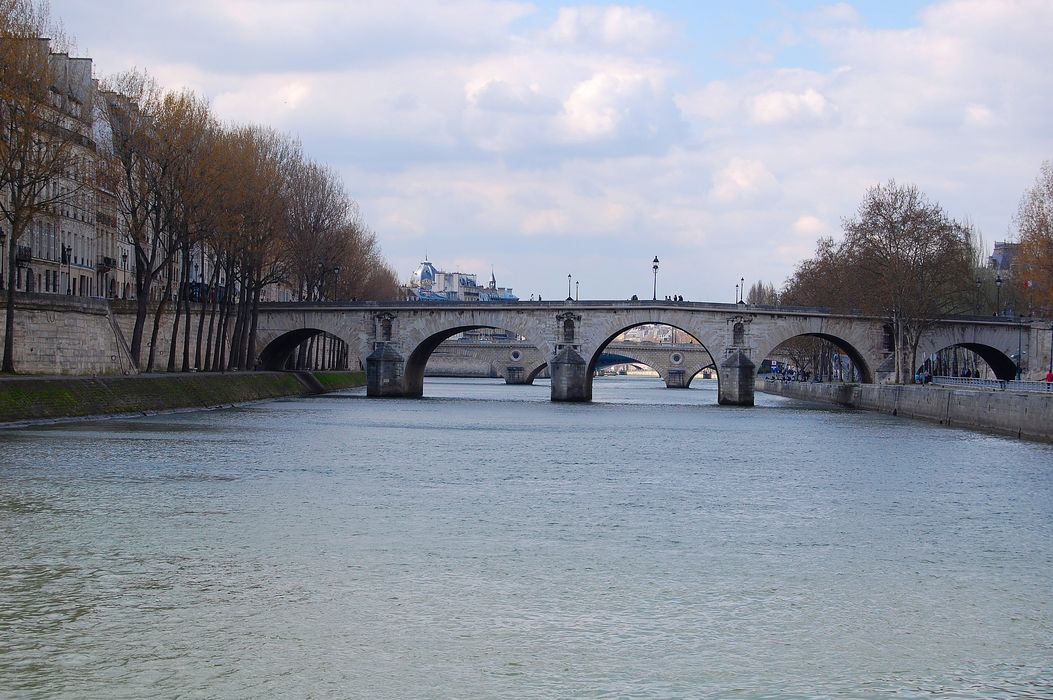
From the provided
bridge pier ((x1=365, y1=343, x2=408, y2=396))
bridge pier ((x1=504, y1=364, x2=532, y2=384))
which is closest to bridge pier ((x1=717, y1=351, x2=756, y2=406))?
bridge pier ((x1=365, y1=343, x2=408, y2=396))

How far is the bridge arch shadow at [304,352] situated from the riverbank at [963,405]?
3366 cm

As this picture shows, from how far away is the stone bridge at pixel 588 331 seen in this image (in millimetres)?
90438

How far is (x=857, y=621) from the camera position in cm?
1848

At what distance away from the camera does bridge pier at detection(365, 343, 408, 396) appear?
92250mm

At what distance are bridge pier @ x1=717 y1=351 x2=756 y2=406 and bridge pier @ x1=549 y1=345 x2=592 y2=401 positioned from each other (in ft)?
28.2

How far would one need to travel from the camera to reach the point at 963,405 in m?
63.7

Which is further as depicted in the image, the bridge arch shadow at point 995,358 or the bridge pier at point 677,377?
the bridge pier at point 677,377

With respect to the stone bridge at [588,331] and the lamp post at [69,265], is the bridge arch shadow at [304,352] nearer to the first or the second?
the stone bridge at [588,331]

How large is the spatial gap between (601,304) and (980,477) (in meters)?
53.5

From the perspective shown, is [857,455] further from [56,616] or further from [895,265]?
[895,265]

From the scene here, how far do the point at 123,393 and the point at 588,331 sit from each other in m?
39.9

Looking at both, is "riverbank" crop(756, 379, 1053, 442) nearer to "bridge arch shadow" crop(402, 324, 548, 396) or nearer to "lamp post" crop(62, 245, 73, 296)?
"bridge arch shadow" crop(402, 324, 548, 396)

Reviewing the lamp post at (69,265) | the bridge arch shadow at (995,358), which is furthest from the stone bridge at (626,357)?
the lamp post at (69,265)

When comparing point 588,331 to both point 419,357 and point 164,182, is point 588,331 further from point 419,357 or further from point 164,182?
point 164,182
